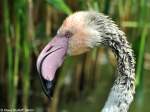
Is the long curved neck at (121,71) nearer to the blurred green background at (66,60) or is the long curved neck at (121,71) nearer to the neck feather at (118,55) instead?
the neck feather at (118,55)

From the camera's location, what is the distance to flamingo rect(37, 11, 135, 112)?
2662 millimetres

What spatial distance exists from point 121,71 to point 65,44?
30 centimetres

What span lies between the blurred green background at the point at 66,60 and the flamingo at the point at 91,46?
0.77m

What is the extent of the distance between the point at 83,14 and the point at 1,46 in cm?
194

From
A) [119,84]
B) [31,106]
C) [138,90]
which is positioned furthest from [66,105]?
[119,84]

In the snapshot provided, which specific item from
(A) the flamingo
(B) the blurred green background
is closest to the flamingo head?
(A) the flamingo

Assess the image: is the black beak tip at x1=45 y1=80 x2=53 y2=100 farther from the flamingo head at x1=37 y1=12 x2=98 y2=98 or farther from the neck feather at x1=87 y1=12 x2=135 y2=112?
the neck feather at x1=87 y1=12 x2=135 y2=112

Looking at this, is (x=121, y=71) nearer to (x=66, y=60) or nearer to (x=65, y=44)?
(x=65, y=44)

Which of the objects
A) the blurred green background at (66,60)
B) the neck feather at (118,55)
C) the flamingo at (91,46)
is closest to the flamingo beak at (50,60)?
the flamingo at (91,46)

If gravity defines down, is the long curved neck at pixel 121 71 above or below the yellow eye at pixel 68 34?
below

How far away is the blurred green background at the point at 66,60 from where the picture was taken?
3895mm

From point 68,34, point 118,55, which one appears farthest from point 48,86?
point 118,55

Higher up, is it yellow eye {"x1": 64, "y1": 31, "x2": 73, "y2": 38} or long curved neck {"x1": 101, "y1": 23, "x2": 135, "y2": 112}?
yellow eye {"x1": 64, "y1": 31, "x2": 73, "y2": 38}

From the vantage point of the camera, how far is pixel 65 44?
2705 millimetres
